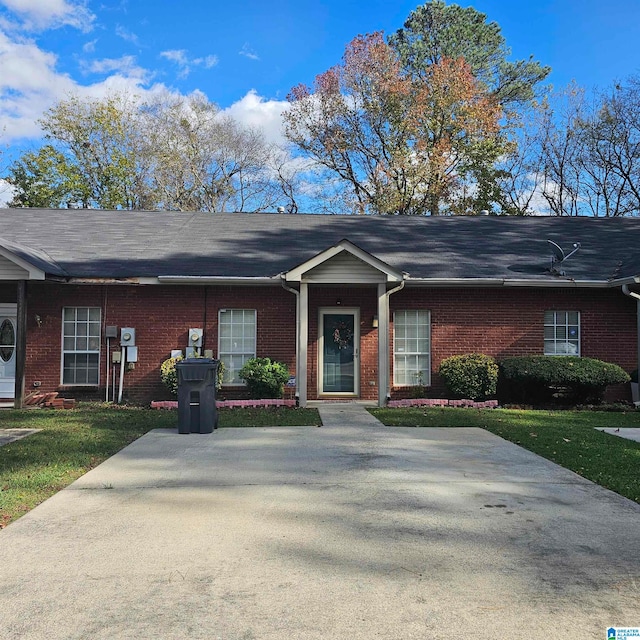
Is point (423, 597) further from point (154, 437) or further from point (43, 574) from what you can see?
point (154, 437)

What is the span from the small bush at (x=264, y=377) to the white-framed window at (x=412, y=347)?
9.27 ft

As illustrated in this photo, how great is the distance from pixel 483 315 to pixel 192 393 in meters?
7.72

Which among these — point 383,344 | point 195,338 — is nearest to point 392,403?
point 383,344

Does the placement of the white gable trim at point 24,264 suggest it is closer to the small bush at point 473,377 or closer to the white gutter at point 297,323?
the white gutter at point 297,323

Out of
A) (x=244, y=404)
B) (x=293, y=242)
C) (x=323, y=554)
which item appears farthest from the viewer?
(x=293, y=242)

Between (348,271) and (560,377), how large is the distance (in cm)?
514

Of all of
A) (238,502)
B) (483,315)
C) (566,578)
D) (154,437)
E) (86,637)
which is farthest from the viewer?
(483,315)

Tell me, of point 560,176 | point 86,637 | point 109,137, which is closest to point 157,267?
point 86,637

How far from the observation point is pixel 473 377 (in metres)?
13.3

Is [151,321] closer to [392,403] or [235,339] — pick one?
[235,339]

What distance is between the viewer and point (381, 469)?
23.4 feet

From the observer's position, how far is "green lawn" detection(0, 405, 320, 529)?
6.15 m

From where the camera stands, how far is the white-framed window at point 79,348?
1385 cm

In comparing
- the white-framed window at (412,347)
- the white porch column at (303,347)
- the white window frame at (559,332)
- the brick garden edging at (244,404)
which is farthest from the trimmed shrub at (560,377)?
the brick garden edging at (244,404)
